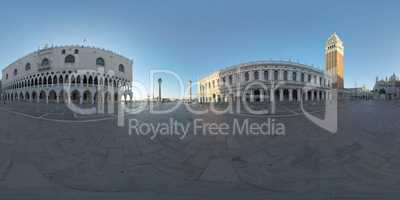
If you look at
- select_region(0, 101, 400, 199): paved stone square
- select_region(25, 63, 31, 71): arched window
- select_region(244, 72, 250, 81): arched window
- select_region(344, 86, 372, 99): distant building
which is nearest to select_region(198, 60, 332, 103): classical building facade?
select_region(244, 72, 250, 81): arched window

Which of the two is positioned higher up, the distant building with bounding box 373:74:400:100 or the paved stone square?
the distant building with bounding box 373:74:400:100

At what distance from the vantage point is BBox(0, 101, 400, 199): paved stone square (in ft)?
16.0

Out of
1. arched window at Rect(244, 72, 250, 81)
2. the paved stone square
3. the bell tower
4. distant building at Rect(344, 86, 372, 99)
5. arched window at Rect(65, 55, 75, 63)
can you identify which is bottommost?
the paved stone square

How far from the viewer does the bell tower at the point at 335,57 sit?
87.6 m

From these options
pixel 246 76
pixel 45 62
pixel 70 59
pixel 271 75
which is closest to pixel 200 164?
pixel 271 75

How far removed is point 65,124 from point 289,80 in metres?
51.3

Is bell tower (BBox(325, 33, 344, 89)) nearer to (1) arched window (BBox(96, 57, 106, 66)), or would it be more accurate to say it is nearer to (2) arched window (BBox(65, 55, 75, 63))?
(1) arched window (BBox(96, 57, 106, 66))

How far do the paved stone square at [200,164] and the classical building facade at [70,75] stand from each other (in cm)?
4985

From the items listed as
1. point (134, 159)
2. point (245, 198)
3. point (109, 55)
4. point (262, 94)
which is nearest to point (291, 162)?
point (245, 198)

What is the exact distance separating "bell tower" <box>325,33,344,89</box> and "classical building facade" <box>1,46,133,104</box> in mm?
75186

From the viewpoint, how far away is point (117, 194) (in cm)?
478

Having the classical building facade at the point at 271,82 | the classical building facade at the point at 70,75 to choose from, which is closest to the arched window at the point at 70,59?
the classical building facade at the point at 70,75

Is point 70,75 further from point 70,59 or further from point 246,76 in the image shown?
point 246,76

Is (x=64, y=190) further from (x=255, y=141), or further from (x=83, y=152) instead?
(x=255, y=141)
